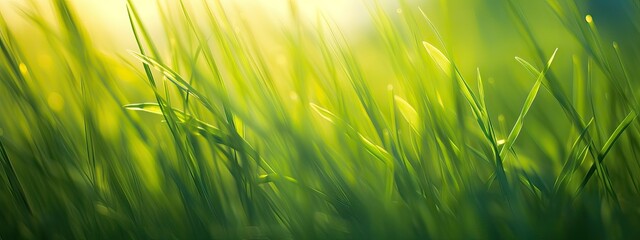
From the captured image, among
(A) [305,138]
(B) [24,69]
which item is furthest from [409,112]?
(B) [24,69]

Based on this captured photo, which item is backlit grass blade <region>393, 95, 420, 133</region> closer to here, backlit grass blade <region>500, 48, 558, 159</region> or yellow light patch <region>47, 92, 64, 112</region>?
backlit grass blade <region>500, 48, 558, 159</region>

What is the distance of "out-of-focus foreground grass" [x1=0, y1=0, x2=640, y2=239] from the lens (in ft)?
1.61

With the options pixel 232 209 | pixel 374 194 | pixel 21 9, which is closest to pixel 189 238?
pixel 232 209

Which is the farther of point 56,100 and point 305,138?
point 56,100

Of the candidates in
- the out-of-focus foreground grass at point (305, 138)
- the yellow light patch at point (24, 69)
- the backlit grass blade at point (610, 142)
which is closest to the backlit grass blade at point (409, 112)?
the out-of-focus foreground grass at point (305, 138)

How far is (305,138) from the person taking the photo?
557 mm

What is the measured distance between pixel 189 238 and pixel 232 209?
52 mm

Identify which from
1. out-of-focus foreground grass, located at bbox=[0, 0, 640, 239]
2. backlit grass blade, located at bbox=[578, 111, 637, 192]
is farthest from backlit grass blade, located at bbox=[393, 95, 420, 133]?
backlit grass blade, located at bbox=[578, 111, 637, 192]

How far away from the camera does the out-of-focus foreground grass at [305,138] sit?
49 cm

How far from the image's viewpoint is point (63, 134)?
2.17 feet

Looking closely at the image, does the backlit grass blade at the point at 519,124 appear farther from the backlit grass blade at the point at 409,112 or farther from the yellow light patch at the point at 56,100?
the yellow light patch at the point at 56,100

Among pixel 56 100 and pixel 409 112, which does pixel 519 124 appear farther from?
pixel 56 100

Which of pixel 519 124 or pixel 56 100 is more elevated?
pixel 56 100

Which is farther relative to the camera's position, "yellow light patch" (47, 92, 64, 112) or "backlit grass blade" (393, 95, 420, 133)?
"yellow light patch" (47, 92, 64, 112)
